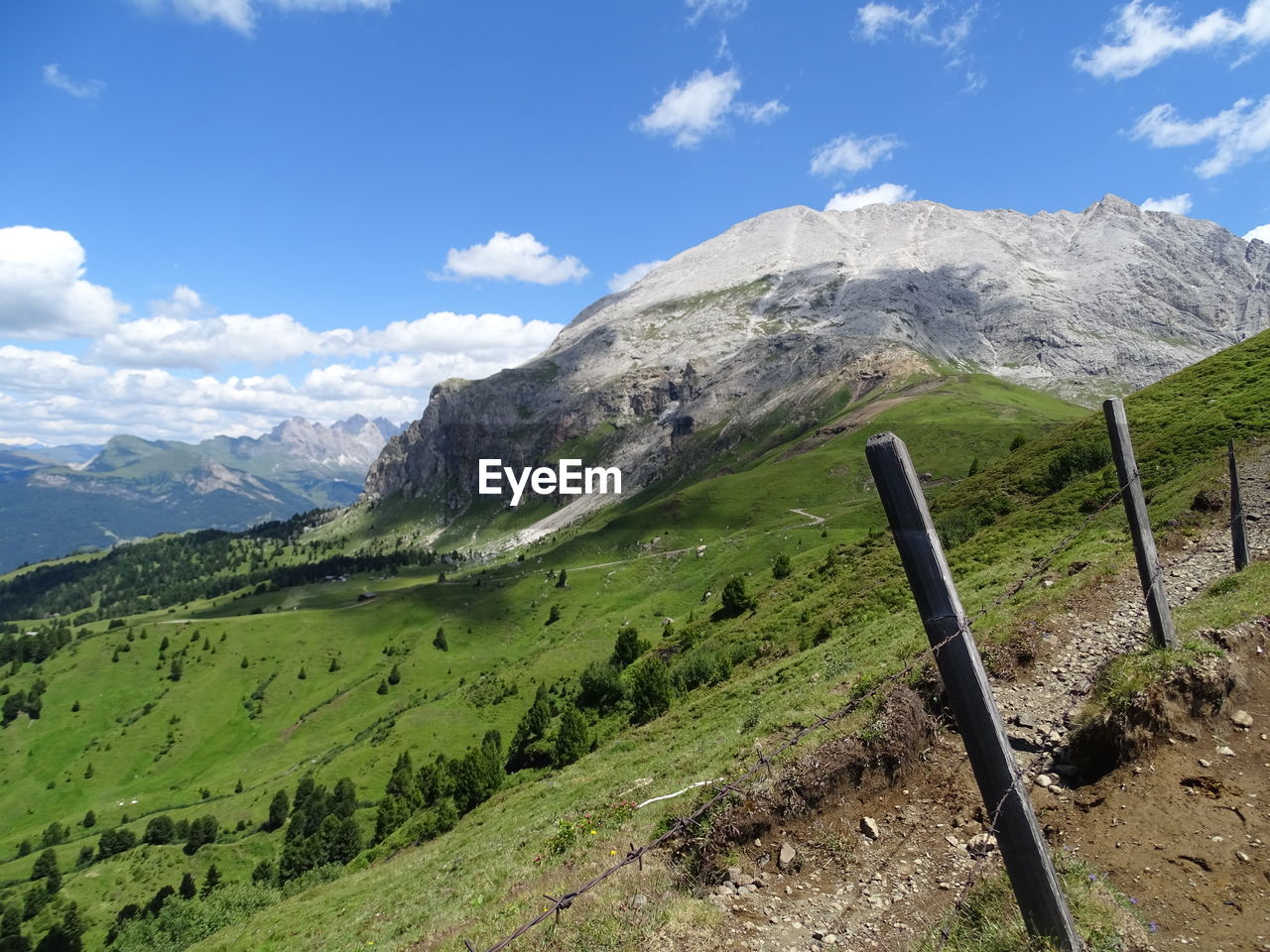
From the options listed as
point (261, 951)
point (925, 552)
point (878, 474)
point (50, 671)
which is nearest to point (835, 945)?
point (925, 552)

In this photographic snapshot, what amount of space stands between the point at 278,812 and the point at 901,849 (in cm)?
11884

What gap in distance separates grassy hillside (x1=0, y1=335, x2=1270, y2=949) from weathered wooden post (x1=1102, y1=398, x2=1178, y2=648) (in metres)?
5.39

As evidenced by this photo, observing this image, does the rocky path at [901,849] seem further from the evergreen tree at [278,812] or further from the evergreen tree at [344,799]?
the evergreen tree at [278,812]

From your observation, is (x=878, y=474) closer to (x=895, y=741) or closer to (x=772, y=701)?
(x=895, y=741)

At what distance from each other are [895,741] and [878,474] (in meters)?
9.65

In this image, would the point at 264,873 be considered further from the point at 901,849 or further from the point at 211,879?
the point at 901,849

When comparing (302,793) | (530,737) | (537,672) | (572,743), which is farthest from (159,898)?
(572,743)

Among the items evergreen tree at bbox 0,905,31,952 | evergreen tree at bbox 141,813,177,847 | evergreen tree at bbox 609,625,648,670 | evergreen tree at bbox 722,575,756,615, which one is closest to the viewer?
evergreen tree at bbox 722,575,756,615

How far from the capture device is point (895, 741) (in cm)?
1412

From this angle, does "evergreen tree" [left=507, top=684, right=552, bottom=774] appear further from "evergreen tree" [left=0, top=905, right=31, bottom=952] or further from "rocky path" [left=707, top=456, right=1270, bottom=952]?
"evergreen tree" [left=0, top=905, right=31, bottom=952]

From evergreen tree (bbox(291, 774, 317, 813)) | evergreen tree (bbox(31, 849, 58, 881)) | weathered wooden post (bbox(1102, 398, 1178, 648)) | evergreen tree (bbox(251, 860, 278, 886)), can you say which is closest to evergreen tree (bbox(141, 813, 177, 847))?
evergreen tree (bbox(31, 849, 58, 881))

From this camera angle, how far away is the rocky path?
35.6ft

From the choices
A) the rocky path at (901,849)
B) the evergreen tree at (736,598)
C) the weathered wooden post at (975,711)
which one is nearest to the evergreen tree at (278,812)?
the evergreen tree at (736,598)

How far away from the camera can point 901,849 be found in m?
12.2
